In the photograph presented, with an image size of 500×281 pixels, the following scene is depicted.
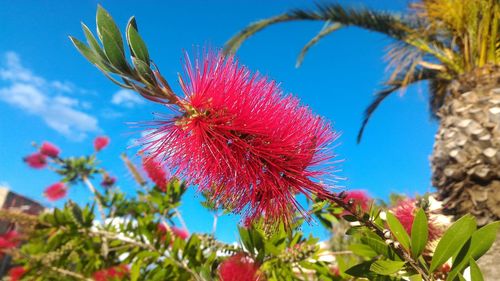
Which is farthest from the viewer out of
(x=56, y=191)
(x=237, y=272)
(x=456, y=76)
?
(x=56, y=191)

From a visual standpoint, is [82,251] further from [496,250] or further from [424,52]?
[424,52]

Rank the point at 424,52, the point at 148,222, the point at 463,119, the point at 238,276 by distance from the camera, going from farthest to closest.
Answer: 1. the point at 424,52
2. the point at 463,119
3. the point at 148,222
4. the point at 238,276

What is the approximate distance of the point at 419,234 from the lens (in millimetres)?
793

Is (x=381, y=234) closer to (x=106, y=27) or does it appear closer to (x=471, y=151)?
(x=106, y=27)

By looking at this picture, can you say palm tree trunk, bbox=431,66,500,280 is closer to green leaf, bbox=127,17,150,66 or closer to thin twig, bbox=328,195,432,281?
thin twig, bbox=328,195,432,281

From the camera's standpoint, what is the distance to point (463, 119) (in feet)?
8.37

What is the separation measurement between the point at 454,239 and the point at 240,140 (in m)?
0.49

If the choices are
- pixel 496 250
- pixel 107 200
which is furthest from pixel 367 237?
pixel 107 200

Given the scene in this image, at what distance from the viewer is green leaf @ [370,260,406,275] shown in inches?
31.3

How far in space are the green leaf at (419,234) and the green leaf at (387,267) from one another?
4cm

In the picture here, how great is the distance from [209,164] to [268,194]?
0.52 feet

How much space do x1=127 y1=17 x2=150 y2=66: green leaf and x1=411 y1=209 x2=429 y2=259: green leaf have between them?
616 mm

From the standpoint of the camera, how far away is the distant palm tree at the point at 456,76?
208cm

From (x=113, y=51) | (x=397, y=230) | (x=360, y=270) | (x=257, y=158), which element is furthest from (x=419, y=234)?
(x=113, y=51)
